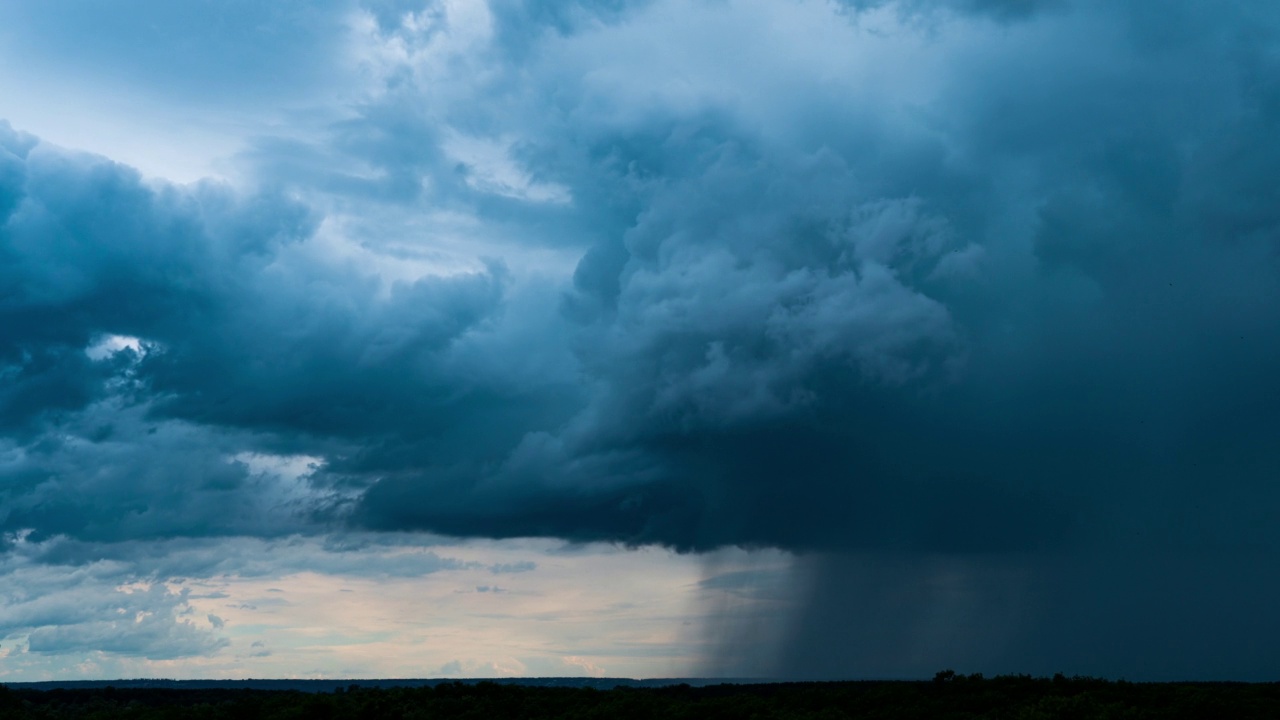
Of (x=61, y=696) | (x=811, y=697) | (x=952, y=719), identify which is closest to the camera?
(x=952, y=719)

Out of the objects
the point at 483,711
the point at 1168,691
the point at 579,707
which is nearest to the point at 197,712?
the point at 483,711

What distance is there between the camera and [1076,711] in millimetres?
57781

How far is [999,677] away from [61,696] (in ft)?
432

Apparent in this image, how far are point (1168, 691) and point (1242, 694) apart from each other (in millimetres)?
4952

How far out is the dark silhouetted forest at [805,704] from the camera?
197ft

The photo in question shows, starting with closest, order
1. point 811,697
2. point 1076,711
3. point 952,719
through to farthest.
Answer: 1. point 1076,711
2. point 952,719
3. point 811,697

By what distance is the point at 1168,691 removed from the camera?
226 feet

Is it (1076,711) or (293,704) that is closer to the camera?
(1076,711)

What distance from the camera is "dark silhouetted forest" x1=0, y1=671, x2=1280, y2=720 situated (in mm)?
59969

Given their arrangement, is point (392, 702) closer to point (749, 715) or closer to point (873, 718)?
point (749, 715)

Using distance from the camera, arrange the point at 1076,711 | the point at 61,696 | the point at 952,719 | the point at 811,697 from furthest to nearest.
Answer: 1. the point at 61,696
2. the point at 811,697
3. the point at 952,719
4. the point at 1076,711

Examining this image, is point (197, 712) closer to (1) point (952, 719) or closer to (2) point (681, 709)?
(2) point (681, 709)

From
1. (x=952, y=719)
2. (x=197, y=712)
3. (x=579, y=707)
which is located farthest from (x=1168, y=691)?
(x=197, y=712)

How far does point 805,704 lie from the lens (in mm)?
74062
